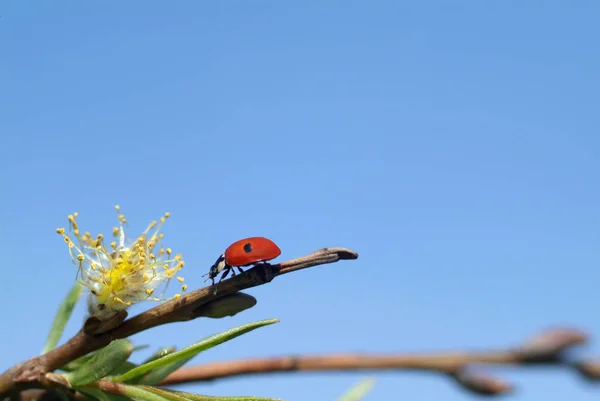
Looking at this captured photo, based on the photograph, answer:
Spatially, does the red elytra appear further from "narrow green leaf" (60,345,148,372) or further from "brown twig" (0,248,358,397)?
"narrow green leaf" (60,345,148,372)

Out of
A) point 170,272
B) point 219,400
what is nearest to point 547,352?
point 219,400

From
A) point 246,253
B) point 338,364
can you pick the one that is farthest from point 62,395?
point 338,364

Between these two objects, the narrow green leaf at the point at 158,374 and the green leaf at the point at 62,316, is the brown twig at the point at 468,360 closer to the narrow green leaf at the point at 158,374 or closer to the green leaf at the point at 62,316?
the narrow green leaf at the point at 158,374

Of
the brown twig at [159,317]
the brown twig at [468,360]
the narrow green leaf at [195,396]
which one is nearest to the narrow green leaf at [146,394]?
the narrow green leaf at [195,396]

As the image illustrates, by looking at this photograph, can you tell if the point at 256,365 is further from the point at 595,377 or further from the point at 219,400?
the point at 595,377

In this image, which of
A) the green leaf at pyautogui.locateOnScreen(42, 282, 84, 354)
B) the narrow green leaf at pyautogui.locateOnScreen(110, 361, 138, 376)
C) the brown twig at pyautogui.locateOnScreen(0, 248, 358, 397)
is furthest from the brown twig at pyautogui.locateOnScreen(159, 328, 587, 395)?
the green leaf at pyautogui.locateOnScreen(42, 282, 84, 354)

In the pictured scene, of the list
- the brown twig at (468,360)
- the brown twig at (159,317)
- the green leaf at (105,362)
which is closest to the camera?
the brown twig at (468,360)

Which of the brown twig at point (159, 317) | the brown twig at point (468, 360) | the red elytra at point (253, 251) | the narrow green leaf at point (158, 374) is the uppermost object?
the red elytra at point (253, 251)
